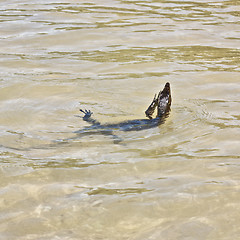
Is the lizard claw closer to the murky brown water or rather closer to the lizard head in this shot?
the murky brown water

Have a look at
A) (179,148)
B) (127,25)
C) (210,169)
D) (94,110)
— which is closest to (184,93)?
(94,110)

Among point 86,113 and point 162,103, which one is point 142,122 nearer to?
point 162,103

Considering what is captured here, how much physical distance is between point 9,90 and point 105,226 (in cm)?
336

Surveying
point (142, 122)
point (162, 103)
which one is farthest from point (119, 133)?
point (162, 103)

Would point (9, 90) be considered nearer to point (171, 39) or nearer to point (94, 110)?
point (94, 110)

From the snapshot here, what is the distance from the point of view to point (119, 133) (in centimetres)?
487

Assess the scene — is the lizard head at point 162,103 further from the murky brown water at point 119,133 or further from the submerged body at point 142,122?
the murky brown water at point 119,133

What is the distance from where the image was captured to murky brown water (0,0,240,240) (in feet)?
11.3

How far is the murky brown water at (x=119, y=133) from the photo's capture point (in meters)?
3.44

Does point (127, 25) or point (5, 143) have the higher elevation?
point (127, 25)

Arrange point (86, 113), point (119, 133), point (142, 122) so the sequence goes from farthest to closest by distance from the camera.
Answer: point (86, 113), point (142, 122), point (119, 133)

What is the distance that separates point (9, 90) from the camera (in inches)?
245

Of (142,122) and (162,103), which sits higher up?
(162,103)

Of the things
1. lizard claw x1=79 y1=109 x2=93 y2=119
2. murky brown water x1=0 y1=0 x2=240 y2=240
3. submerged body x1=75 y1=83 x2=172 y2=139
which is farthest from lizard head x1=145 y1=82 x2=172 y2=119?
lizard claw x1=79 y1=109 x2=93 y2=119
